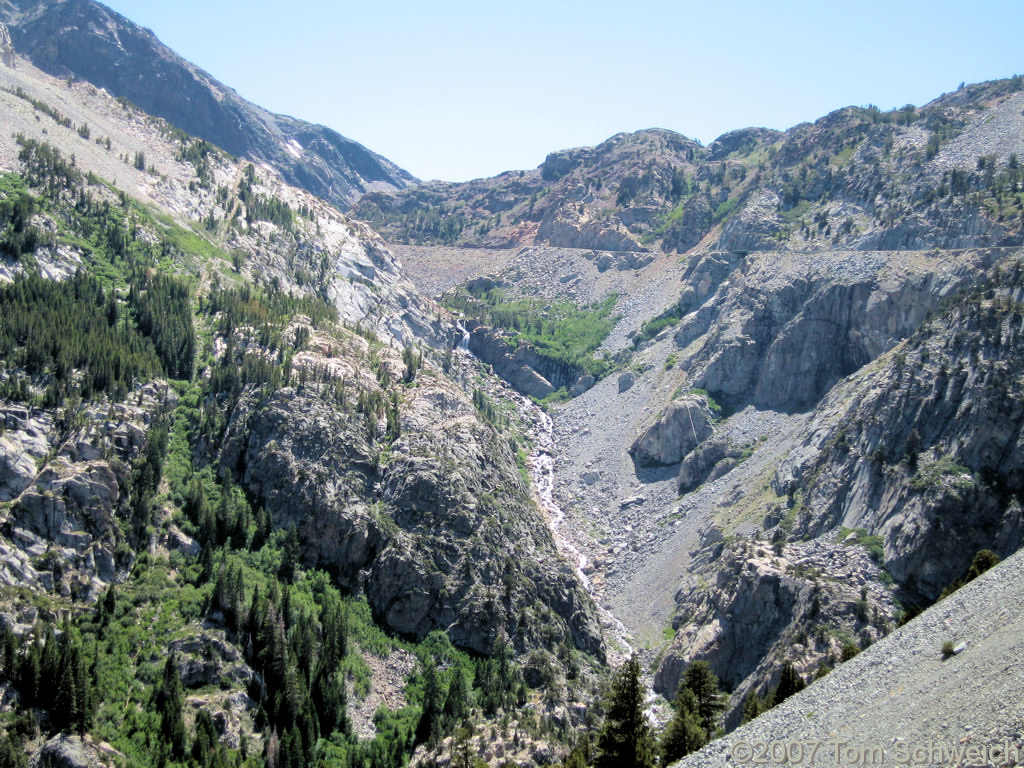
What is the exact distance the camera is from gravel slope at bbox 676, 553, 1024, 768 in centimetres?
3506

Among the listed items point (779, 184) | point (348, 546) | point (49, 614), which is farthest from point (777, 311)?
point (49, 614)

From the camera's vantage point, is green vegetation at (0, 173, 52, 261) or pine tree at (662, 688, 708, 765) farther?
green vegetation at (0, 173, 52, 261)

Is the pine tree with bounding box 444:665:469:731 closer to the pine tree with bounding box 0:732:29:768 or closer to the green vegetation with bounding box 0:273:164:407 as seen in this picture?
the pine tree with bounding box 0:732:29:768

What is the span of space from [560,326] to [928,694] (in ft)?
500

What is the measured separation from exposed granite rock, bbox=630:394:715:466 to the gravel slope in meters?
76.9

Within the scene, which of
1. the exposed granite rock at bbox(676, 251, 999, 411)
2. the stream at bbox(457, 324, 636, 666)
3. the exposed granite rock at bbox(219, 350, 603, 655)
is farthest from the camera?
the exposed granite rock at bbox(676, 251, 999, 411)

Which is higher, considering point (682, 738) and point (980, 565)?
point (980, 565)

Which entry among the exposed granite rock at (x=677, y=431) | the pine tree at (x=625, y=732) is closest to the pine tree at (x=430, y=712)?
the pine tree at (x=625, y=732)

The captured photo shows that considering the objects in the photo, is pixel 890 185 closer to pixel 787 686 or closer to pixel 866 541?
pixel 866 541

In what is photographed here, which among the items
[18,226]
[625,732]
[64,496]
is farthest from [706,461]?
[18,226]

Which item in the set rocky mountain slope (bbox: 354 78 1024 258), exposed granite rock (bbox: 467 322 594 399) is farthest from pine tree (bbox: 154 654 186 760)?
rocky mountain slope (bbox: 354 78 1024 258)

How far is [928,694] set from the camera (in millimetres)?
40469

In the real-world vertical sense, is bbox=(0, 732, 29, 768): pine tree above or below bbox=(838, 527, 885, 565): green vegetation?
below

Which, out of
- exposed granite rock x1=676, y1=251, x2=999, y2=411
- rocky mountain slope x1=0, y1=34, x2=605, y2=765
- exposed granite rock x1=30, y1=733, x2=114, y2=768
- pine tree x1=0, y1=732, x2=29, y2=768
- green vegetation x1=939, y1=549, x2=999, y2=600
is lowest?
exposed granite rock x1=30, y1=733, x2=114, y2=768
